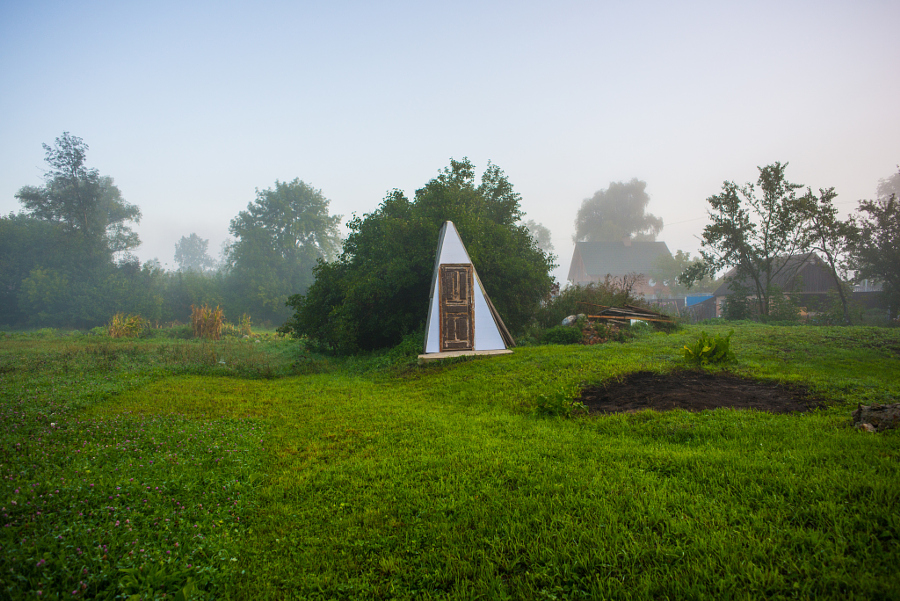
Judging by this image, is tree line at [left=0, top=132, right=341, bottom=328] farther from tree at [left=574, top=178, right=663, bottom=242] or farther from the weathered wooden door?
tree at [left=574, top=178, right=663, bottom=242]

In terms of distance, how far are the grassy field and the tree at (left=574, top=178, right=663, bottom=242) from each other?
65.4 metres

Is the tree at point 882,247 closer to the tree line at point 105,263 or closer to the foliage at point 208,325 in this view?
the foliage at point 208,325

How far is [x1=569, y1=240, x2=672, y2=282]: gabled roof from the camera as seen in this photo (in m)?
55.3

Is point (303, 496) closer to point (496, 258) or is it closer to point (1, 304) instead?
point (496, 258)

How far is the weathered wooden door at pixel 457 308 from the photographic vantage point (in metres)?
11.8

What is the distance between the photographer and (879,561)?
2309 millimetres

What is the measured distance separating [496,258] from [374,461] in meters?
11.5

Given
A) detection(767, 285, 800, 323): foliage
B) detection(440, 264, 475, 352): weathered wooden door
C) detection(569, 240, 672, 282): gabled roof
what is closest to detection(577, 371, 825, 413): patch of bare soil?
detection(440, 264, 475, 352): weathered wooden door

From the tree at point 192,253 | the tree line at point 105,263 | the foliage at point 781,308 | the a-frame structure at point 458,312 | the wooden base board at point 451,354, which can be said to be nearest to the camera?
the wooden base board at point 451,354

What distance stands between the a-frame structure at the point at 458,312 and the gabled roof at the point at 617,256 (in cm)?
4571

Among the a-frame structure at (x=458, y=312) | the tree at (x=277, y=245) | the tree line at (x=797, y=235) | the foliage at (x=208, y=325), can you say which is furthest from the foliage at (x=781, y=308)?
the tree at (x=277, y=245)

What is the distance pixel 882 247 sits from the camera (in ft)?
77.0

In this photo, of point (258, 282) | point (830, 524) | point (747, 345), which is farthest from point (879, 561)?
point (258, 282)

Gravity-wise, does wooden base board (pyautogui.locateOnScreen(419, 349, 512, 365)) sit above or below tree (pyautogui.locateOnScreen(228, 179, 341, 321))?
below
